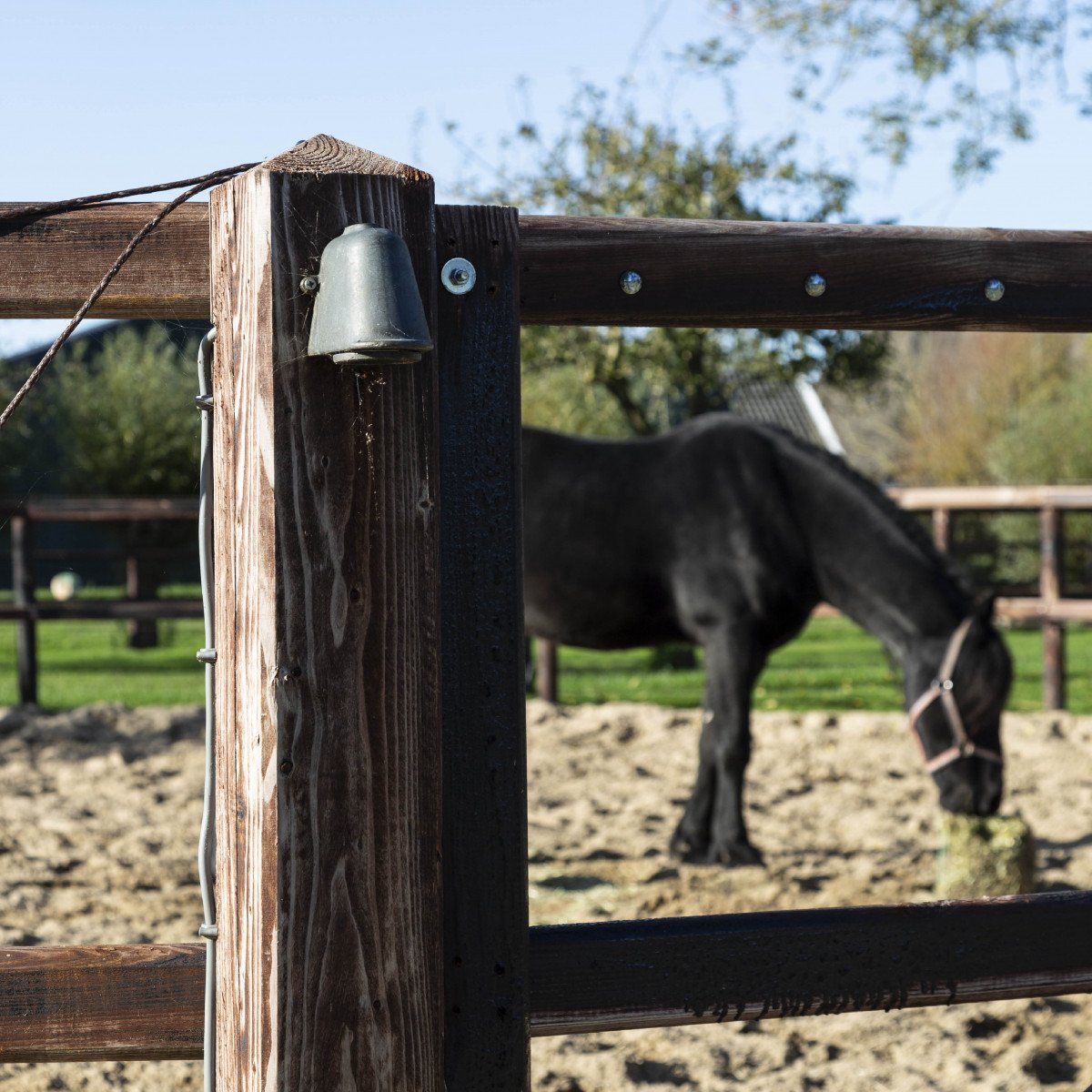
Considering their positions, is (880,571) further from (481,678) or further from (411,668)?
(411,668)

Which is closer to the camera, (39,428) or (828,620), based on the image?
(828,620)

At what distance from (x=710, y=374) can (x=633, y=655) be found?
283cm

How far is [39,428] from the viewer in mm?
20562

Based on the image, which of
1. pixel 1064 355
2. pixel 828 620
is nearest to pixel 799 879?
pixel 828 620

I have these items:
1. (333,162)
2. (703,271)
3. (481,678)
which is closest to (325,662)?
(481,678)

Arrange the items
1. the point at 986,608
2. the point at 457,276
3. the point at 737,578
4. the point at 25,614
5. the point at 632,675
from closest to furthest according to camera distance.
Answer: the point at 457,276 < the point at 986,608 < the point at 737,578 < the point at 25,614 < the point at 632,675

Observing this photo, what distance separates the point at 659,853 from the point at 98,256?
3971mm

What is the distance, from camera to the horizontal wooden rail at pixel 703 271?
4.35ft

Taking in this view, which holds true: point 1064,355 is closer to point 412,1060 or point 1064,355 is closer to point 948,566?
point 948,566

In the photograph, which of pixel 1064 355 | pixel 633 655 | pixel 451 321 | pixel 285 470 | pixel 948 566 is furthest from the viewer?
pixel 1064 355

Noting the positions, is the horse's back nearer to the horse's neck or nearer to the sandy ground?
the horse's neck

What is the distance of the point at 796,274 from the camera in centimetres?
147

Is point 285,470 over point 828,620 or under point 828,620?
over

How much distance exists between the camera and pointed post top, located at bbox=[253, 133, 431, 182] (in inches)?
47.9
